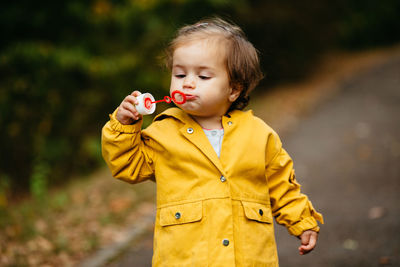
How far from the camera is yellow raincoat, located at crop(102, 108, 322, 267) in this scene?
2.03 m

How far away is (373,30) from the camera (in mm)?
15742

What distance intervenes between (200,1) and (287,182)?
249 inches

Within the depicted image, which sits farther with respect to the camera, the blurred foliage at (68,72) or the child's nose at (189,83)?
the blurred foliage at (68,72)

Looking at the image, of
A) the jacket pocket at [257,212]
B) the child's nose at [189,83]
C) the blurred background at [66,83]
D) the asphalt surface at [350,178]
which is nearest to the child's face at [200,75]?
the child's nose at [189,83]

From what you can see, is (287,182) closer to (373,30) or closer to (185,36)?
(185,36)

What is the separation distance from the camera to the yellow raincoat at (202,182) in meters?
2.03

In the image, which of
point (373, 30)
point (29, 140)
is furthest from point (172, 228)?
point (373, 30)

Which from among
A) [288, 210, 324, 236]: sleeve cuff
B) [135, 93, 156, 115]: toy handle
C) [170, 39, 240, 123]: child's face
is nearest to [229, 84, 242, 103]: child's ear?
[170, 39, 240, 123]: child's face

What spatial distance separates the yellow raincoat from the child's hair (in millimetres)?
204

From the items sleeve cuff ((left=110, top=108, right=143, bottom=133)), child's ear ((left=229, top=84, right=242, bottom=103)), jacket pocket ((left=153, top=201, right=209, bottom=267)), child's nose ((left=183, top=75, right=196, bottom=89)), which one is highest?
child's ear ((left=229, top=84, right=242, bottom=103))

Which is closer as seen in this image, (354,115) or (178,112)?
(178,112)

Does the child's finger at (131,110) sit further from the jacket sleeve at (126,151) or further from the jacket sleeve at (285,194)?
the jacket sleeve at (285,194)

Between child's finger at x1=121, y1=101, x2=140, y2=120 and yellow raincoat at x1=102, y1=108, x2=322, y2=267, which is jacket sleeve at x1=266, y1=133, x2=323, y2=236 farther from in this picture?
child's finger at x1=121, y1=101, x2=140, y2=120

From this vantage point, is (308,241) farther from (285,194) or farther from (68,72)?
(68,72)
